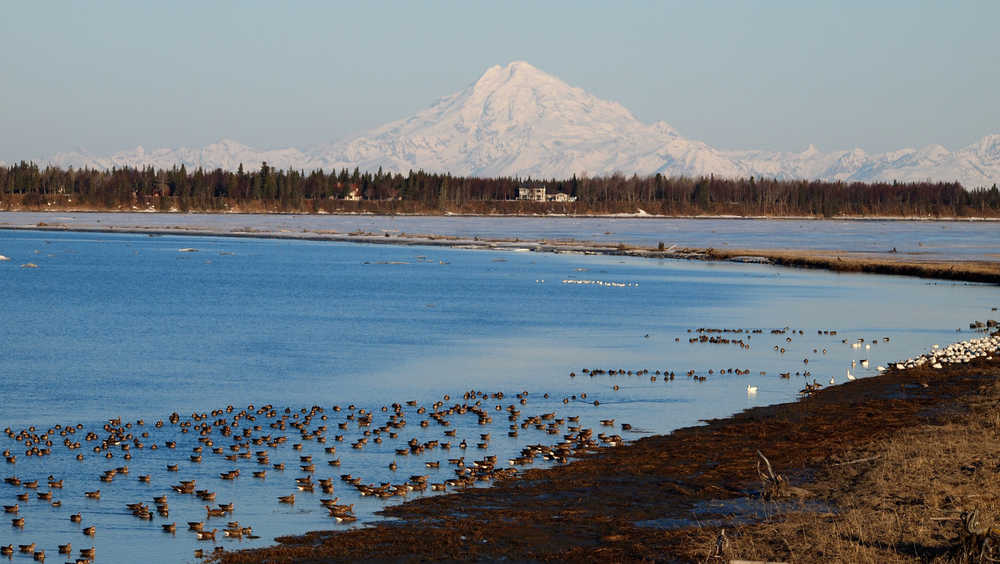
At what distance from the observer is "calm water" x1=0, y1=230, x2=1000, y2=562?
2325 centimetres

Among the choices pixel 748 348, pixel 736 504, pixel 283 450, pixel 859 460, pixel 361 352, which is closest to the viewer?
pixel 736 504

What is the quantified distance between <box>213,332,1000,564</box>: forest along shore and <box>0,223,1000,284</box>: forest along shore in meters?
66.2

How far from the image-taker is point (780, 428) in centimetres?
2822

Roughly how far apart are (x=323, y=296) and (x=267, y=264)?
110 feet

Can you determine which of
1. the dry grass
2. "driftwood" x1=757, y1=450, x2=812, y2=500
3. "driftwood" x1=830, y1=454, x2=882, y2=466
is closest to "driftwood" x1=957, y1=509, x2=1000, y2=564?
the dry grass

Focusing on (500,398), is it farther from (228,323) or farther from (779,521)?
(228,323)

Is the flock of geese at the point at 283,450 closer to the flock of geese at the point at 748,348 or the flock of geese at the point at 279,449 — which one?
the flock of geese at the point at 279,449

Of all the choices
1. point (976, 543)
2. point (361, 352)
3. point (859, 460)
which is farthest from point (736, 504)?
point (361, 352)

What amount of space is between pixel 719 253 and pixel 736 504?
98.7 meters

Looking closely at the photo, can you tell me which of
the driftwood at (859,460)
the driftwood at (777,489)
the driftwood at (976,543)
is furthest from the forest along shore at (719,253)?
the driftwood at (976,543)

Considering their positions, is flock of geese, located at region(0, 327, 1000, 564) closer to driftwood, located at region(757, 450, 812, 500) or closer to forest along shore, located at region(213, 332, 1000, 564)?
forest along shore, located at region(213, 332, 1000, 564)

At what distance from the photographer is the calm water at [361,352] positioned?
23250 mm

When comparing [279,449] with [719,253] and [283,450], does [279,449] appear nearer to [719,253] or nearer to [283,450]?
[283,450]

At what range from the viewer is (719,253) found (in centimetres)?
11750
